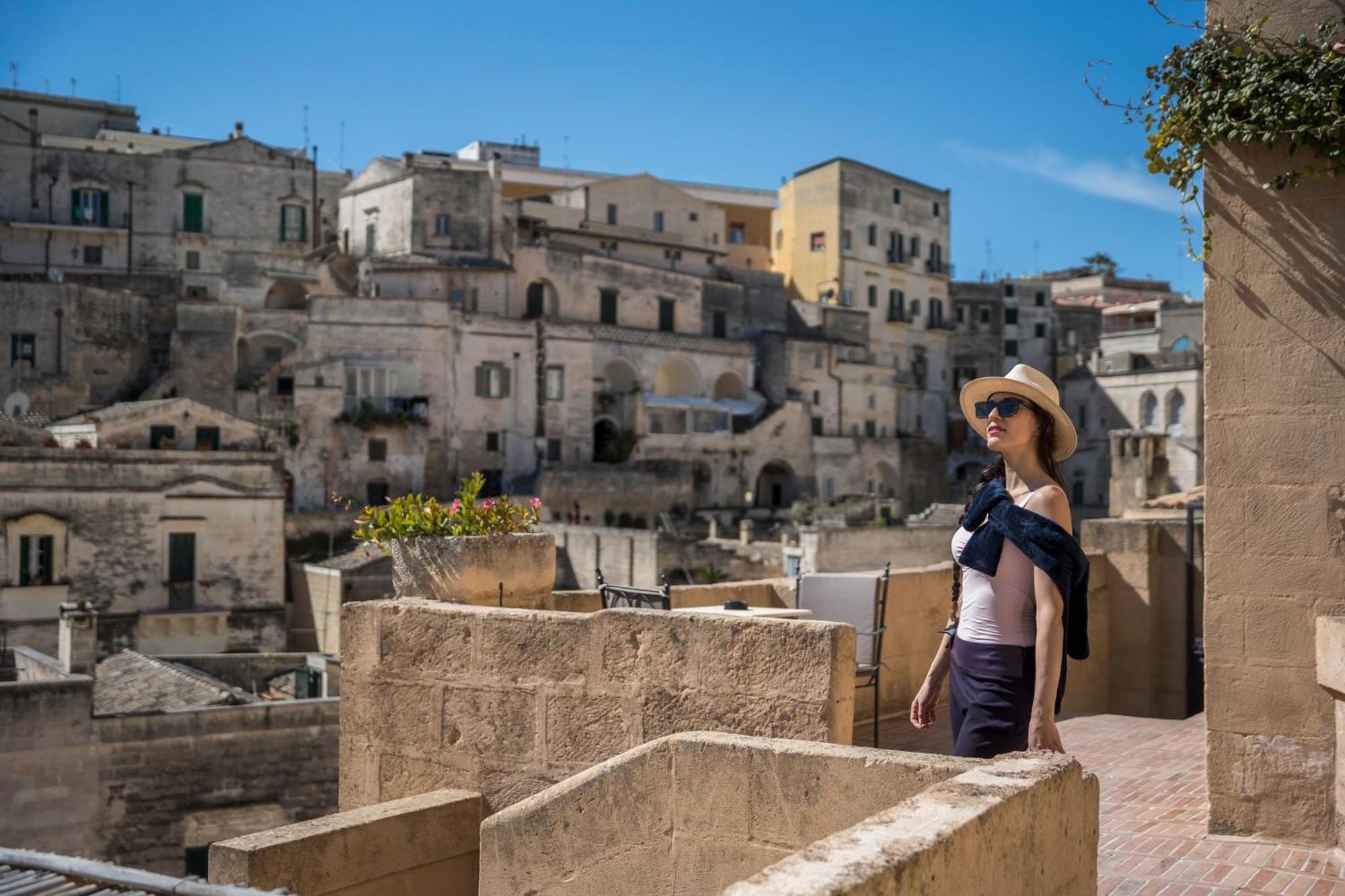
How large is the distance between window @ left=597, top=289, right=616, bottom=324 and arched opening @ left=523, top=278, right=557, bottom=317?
1996 mm

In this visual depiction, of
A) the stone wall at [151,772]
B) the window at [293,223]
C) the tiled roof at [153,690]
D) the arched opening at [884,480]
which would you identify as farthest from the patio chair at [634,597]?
the arched opening at [884,480]

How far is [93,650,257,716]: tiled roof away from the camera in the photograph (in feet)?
69.5

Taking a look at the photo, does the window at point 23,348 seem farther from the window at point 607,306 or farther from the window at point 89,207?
the window at point 607,306

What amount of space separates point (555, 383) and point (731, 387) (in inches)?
370

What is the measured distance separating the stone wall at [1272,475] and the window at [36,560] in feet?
102

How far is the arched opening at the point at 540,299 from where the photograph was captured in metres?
50.1

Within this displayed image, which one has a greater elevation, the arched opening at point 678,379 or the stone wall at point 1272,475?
the arched opening at point 678,379

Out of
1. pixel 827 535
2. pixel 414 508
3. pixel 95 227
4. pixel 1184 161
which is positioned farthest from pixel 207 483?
pixel 1184 161

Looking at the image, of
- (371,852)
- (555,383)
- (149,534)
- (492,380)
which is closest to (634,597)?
(371,852)

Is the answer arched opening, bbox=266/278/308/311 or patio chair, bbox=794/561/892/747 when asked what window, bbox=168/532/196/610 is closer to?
arched opening, bbox=266/278/308/311

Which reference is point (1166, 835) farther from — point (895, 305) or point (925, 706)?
point (895, 305)

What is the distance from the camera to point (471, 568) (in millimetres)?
7191

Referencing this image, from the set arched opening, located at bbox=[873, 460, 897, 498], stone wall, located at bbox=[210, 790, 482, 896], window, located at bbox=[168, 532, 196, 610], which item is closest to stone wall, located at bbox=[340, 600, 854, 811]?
stone wall, located at bbox=[210, 790, 482, 896]

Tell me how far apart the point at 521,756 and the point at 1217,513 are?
3525mm
